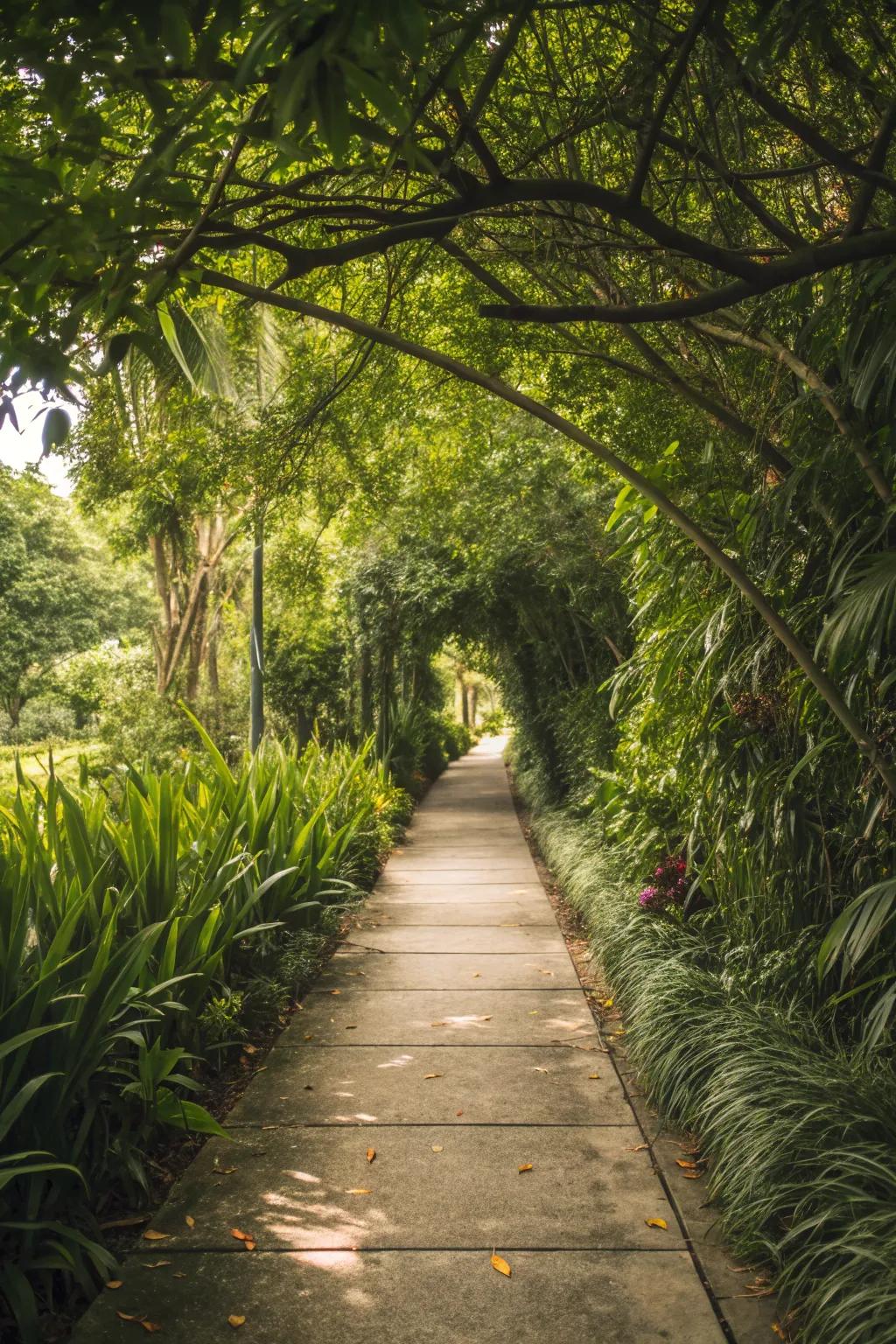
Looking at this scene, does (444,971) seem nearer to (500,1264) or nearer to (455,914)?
(455,914)

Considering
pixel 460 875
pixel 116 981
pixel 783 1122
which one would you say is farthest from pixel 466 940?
pixel 783 1122

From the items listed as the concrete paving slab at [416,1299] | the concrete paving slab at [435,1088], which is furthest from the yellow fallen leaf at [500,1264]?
the concrete paving slab at [435,1088]

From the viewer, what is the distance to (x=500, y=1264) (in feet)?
10.2

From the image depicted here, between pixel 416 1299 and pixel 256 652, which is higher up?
pixel 256 652

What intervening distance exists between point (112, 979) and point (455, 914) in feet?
16.2

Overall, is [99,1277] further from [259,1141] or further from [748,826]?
[748,826]

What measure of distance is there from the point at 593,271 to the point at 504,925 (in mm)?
4605

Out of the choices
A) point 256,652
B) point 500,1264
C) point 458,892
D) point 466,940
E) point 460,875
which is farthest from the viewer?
point 256,652

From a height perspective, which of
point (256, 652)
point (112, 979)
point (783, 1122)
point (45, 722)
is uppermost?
point (256, 652)

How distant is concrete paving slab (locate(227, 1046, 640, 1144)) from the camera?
13.9ft

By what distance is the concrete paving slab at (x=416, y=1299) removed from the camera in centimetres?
Result: 278

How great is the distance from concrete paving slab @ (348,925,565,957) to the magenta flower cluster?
1.13m

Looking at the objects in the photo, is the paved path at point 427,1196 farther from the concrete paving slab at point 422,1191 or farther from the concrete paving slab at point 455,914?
the concrete paving slab at point 455,914

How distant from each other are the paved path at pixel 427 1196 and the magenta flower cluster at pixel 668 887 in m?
0.66
